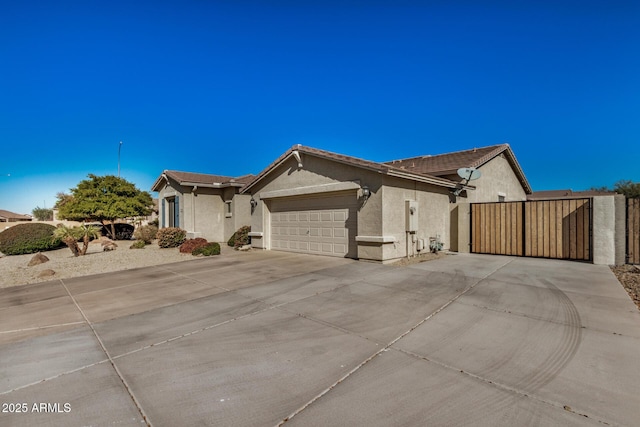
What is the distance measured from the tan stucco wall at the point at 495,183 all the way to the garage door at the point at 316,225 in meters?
5.94

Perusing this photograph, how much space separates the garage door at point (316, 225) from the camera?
1045 centimetres

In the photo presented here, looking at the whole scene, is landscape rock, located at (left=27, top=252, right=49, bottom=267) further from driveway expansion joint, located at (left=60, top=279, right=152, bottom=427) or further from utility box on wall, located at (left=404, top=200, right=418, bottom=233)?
utility box on wall, located at (left=404, top=200, right=418, bottom=233)

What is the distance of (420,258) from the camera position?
10281mm

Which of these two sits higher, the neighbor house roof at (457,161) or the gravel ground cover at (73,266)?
the neighbor house roof at (457,161)

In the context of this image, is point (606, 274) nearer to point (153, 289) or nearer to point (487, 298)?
point (487, 298)

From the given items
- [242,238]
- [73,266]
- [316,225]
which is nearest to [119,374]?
[316,225]

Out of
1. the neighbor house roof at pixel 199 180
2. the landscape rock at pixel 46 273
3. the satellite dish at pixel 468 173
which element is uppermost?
the neighbor house roof at pixel 199 180

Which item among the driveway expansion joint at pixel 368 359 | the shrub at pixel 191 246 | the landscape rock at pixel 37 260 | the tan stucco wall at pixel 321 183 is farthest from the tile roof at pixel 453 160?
the landscape rock at pixel 37 260

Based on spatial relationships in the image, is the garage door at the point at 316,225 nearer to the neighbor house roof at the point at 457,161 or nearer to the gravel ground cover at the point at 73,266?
the gravel ground cover at the point at 73,266

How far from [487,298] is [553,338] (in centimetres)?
174

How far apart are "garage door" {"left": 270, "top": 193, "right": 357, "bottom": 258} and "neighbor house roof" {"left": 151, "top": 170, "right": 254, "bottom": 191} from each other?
18.5ft

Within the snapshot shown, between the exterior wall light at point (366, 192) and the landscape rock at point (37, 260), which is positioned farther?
the landscape rock at point (37, 260)

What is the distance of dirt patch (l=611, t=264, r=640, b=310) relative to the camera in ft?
19.0

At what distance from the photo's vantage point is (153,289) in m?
6.73
